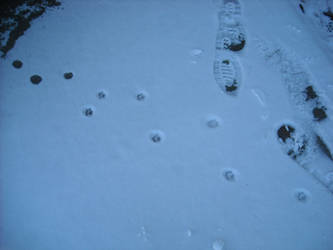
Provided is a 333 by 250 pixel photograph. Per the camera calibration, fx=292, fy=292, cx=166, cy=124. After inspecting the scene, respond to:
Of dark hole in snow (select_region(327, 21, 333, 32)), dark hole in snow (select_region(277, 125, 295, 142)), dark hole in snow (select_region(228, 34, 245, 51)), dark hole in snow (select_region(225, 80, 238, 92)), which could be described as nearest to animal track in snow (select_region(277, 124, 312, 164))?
dark hole in snow (select_region(277, 125, 295, 142))

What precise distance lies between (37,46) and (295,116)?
1.81m

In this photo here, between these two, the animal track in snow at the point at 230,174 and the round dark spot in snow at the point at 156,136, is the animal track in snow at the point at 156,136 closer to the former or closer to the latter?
the round dark spot in snow at the point at 156,136

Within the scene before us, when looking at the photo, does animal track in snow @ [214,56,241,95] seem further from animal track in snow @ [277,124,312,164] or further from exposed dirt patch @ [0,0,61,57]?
exposed dirt patch @ [0,0,61,57]

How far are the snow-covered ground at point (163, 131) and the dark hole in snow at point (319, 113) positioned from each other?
0.03 m

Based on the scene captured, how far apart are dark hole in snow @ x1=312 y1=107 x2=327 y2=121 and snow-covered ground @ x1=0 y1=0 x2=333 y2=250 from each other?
0.10ft

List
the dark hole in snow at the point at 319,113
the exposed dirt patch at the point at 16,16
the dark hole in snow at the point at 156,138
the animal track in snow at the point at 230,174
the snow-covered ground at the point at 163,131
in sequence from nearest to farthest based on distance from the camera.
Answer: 1. the snow-covered ground at the point at 163,131
2. the animal track in snow at the point at 230,174
3. the dark hole in snow at the point at 156,138
4. the dark hole in snow at the point at 319,113
5. the exposed dirt patch at the point at 16,16

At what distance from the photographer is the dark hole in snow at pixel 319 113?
185 cm

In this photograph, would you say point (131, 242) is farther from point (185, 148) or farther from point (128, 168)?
point (185, 148)

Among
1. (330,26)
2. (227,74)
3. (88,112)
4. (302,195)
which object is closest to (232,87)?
(227,74)

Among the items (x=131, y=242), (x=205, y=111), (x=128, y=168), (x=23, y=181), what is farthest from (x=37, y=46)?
(x=131, y=242)

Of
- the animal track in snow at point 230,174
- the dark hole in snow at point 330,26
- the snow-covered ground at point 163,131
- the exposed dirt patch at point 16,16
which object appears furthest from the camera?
the dark hole in snow at point 330,26

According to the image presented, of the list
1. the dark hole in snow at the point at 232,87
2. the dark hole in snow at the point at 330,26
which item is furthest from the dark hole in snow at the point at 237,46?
the dark hole in snow at the point at 330,26

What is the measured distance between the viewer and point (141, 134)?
5.75 ft

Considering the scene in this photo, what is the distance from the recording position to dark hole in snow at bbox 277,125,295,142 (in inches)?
69.5
